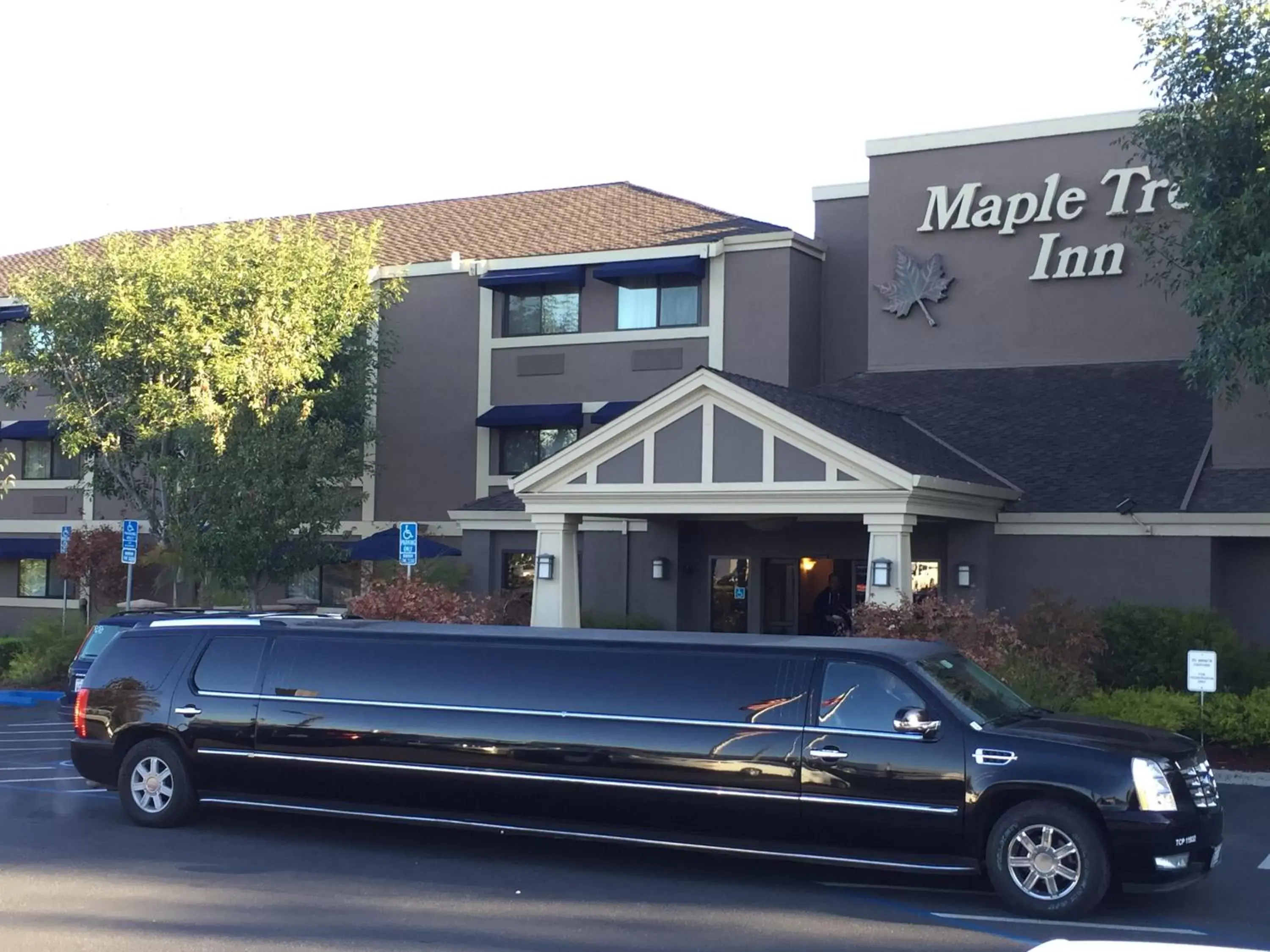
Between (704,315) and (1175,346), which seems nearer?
(1175,346)

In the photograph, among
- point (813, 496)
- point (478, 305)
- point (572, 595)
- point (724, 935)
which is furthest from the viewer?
point (478, 305)

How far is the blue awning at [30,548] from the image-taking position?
31.8m

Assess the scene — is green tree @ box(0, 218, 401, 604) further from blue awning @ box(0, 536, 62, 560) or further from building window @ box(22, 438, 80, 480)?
building window @ box(22, 438, 80, 480)

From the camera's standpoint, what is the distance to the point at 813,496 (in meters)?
18.8

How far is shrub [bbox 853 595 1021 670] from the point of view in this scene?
15.9 m

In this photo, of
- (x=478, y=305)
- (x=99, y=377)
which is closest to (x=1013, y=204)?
(x=478, y=305)

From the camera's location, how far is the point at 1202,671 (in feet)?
46.5

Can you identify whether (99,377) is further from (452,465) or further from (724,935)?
(724,935)

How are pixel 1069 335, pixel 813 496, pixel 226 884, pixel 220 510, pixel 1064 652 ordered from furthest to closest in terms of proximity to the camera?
1. pixel 1069 335
2. pixel 220 510
3. pixel 813 496
4. pixel 1064 652
5. pixel 226 884

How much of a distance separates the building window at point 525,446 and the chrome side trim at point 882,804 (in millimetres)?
18905

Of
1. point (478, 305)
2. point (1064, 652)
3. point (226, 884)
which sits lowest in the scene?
point (226, 884)

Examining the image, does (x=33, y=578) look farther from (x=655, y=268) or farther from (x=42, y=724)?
(x=655, y=268)

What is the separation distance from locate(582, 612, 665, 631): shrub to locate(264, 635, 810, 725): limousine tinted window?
1127 centimetres

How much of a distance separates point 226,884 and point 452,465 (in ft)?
64.4
